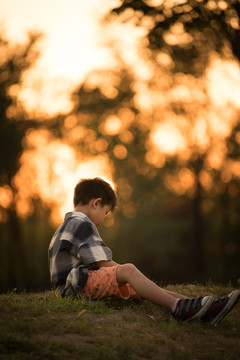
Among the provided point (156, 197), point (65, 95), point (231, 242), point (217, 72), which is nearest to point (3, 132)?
point (65, 95)

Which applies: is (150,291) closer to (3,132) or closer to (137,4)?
(137,4)

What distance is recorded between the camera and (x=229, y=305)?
394cm

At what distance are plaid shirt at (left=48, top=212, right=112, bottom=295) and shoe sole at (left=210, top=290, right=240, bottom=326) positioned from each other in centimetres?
110

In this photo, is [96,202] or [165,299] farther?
[96,202]

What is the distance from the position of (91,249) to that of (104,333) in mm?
921

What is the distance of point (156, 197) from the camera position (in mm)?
24422

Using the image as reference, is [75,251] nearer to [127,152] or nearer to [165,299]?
[165,299]

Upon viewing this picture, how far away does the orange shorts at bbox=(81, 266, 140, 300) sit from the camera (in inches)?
162

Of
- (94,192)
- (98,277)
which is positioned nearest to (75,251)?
(98,277)

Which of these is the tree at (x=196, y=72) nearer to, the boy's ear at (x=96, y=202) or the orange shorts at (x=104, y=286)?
the boy's ear at (x=96, y=202)

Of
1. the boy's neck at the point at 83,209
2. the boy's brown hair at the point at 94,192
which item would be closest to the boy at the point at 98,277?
the boy's neck at the point at 83,209

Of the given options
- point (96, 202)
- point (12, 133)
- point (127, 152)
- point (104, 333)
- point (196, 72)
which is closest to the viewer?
point (104, 333)

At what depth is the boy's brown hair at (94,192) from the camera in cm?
472

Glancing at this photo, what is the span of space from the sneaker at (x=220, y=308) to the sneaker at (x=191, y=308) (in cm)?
9
